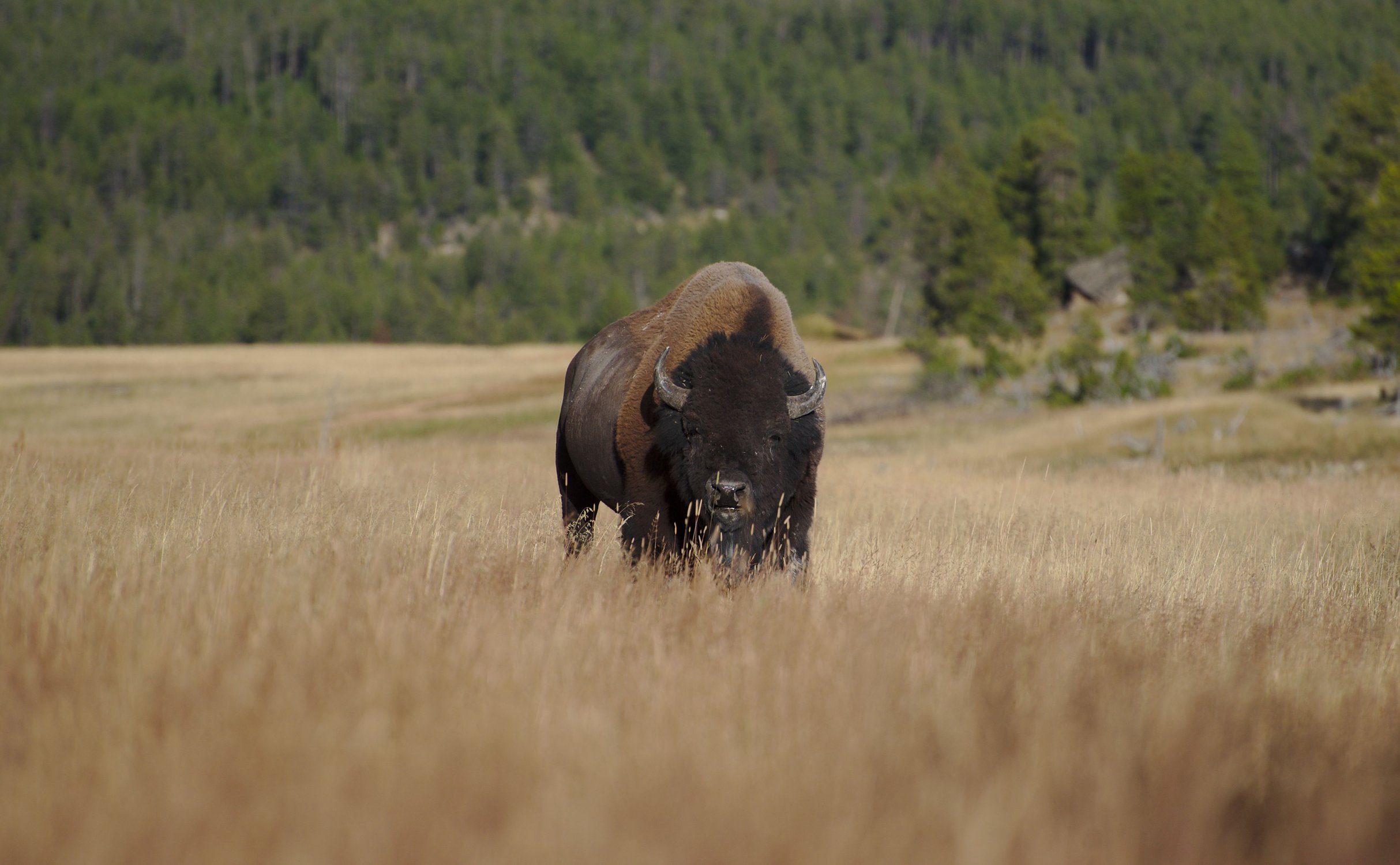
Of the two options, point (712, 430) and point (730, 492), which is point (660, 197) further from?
point (730, 492)

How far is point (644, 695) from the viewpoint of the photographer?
396cm

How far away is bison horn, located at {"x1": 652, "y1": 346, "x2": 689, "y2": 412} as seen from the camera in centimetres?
666

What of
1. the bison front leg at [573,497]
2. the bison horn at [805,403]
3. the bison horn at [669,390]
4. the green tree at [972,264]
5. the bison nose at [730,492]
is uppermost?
the green tree at [972,264]

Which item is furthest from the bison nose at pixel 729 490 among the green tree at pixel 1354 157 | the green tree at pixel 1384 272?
the green tree at pixel 1354 157

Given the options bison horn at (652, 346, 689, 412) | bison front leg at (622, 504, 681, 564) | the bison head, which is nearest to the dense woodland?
the bison head

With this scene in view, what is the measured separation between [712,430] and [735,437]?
150mm

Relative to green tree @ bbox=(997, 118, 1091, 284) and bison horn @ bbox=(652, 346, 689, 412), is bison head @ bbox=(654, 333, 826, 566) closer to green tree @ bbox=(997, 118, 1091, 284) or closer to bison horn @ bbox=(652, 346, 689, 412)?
bison horn @ bbox=(652, 346, 689, 412)

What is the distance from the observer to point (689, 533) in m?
7.07

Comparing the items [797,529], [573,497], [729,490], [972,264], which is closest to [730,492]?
[729,490]

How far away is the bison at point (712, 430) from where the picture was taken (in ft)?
21.1

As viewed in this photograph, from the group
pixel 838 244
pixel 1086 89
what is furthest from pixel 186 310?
pixel 1086 89

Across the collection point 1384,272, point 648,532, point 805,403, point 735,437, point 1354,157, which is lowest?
point 648,532

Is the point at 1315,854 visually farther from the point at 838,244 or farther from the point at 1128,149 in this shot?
the point at 838,244

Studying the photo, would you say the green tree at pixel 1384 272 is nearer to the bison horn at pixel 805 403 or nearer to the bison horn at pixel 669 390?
the bison horn at pixel 805 403
